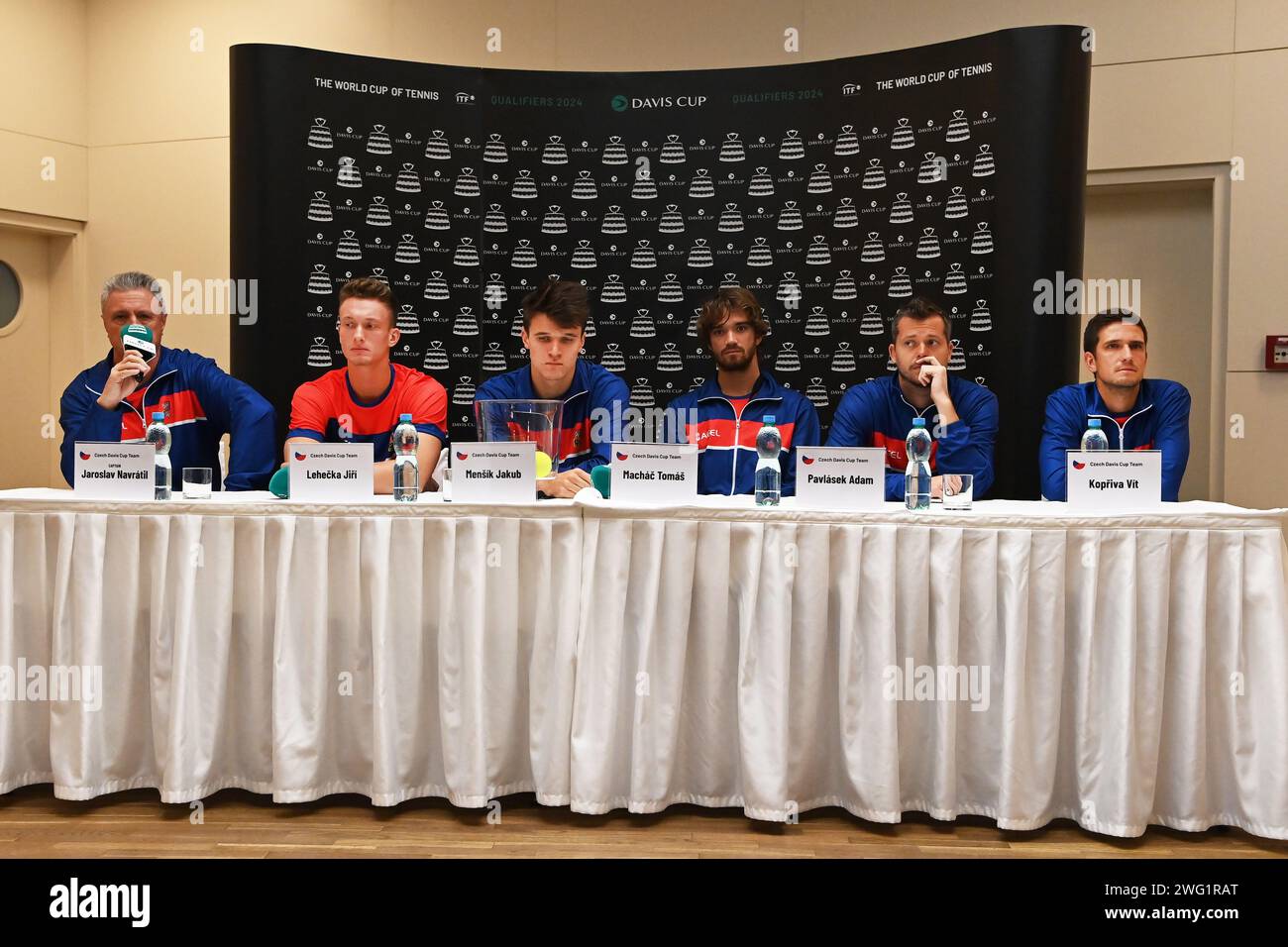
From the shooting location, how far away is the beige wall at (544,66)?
4.13 m

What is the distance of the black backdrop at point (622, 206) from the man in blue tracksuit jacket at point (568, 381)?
1.26 metres

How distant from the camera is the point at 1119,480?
2.33m

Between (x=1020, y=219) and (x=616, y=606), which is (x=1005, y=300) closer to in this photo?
(x=1020, y=219)

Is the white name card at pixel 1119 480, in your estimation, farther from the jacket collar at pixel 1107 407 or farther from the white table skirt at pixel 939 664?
the jacket collar at pixel 1107 407

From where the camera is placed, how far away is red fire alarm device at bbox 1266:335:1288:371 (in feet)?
13.4

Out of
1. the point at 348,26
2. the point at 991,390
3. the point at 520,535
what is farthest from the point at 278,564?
the point at 348,26

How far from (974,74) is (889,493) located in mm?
1920

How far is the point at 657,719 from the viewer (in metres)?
2.33

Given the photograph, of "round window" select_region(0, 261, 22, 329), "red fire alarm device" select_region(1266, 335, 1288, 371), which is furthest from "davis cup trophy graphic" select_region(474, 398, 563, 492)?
"round window" select_region(0, 261, 22, 329)

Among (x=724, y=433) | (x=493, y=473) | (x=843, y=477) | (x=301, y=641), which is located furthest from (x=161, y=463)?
(x=724, y=433)

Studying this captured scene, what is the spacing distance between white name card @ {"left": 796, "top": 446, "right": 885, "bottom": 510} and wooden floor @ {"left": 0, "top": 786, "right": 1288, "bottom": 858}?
804mm

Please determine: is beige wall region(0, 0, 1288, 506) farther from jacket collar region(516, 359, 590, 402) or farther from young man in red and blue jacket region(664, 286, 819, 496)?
jacket collar region(516, 359, 590, 402)

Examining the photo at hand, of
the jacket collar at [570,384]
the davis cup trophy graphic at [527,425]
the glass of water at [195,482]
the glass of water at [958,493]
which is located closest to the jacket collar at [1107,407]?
the glass of water at [958,493]

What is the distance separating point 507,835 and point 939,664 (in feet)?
3.66
